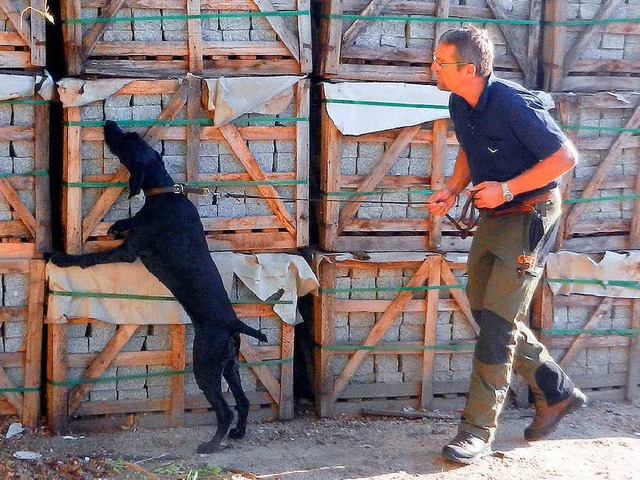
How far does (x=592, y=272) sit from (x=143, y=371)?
335 cm

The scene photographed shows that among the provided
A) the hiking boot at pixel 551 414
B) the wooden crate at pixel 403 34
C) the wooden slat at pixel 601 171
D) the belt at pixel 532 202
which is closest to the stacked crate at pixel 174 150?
the wooden crate at pixel 403 34

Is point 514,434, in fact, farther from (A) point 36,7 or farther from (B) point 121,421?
(A) point 36,7

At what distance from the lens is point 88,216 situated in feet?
19.1

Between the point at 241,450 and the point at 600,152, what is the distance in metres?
3.42

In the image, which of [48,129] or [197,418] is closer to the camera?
[48,129]

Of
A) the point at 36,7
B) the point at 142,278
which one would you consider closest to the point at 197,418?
the point at 142,278

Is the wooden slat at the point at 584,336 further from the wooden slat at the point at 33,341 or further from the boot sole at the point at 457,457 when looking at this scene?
the wooden slat at the point at 33,341

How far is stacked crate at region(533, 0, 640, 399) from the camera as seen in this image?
6.49 meters

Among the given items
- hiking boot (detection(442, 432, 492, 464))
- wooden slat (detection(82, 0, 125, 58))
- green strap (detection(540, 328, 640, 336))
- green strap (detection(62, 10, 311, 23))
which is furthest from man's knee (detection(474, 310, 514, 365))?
wooden slat (detection(82, 0, 125, 58))

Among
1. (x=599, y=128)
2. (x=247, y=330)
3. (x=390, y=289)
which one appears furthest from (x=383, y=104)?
(x=247, y=330)

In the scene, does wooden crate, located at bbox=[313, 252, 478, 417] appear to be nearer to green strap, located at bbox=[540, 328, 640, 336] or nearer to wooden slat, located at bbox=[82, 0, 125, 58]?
green strap, located at bbox=[540, 328, 640, 336]

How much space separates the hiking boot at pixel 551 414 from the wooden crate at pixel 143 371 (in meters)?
1.73

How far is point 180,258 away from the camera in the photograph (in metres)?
5.66

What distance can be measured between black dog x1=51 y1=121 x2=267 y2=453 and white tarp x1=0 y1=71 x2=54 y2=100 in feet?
1.45
